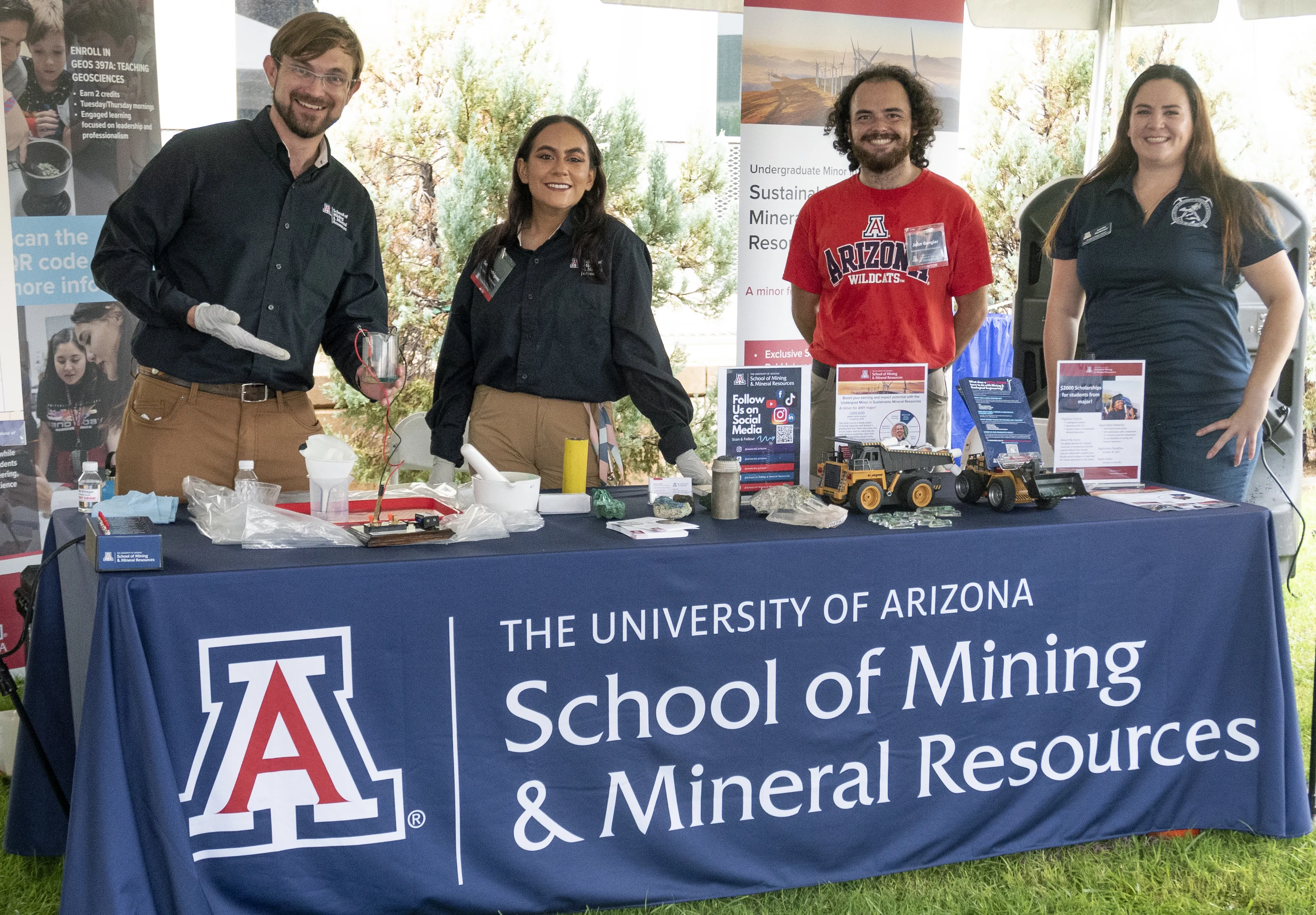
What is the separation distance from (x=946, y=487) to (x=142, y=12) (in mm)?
2890

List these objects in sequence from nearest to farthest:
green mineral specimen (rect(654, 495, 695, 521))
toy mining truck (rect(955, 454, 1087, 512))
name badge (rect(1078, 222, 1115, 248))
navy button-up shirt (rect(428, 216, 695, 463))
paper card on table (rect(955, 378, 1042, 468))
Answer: green mineral specimen (rect(654, 495, 695, 521)) → toy mining truck (rect(955, 454, 1087, 512)) → paper card on table (rect(955, 378, 1042, 468)) → navy button-up shirt (rect(428, 216, 695, 463)) → name badge (rect(1078, 222, 1115, 248))

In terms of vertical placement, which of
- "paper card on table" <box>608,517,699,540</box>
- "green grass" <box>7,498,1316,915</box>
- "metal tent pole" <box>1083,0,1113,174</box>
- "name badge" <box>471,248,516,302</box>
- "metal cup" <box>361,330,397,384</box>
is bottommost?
"green grass" <box>7,498,1316,915</box>

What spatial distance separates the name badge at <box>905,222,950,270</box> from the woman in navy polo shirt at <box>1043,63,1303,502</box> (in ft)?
1.55

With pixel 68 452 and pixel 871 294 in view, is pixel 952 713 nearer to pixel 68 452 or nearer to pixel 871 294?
pixel 871 294

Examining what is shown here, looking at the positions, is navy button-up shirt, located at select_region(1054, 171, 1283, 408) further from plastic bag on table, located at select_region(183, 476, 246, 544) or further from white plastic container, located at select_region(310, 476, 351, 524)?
plastic bag on table, located at select_region(183, 476, 246, 544)

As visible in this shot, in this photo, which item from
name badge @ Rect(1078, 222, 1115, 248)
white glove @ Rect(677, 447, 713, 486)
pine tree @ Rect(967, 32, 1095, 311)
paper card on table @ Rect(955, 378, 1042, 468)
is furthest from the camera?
pine tree @ Rect(967, 32, 1095, 311)

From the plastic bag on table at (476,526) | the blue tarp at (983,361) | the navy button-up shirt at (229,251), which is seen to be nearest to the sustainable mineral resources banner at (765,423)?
the plastic bag on table at (476,526)

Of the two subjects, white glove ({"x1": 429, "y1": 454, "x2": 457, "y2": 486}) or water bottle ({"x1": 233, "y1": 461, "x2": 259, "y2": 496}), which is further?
white glove ({"x1": 429, "y1": 454, "x2": 457, "y2": 486})

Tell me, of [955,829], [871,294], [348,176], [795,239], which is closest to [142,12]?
[348,176]

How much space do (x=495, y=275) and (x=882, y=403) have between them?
1027mm

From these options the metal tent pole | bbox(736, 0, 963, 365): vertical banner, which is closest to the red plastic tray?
bbox(736, 0, 963, 365): vertical banner

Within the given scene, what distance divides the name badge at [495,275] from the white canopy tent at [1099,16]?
273 cm

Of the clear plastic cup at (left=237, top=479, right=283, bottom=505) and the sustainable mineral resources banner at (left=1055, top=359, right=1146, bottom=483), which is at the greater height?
the sustainable mineral resources banner at (left=1055, top=359, right=1146, bottom=483)

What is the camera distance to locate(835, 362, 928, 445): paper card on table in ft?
7.87
